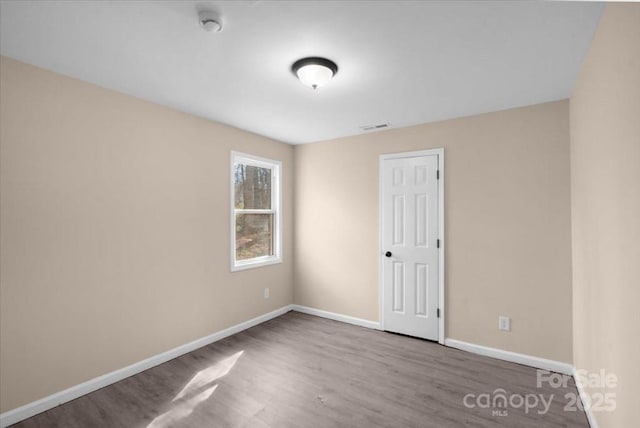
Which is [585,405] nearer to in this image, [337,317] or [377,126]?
[337,317]

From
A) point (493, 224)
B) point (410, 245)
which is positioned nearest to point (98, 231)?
point (410, 245)

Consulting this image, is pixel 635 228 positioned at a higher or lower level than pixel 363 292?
higher

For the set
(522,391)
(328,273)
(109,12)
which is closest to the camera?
(109,12)

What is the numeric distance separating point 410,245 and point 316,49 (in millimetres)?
2470

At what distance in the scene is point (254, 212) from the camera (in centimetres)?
423

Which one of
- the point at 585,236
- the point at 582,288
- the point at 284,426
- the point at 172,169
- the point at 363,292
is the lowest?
the point at 284,426

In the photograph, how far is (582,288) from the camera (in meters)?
2.41

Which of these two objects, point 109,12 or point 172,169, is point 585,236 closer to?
point 109,12

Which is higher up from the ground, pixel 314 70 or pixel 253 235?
pixel 314 70

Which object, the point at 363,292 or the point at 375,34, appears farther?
the point at 363,292

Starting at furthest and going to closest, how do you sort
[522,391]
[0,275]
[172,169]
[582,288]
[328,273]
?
→ [328,273] < [172,169] < [522,391] < [582,288] < [0,275]

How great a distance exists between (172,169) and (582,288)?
3768 mm

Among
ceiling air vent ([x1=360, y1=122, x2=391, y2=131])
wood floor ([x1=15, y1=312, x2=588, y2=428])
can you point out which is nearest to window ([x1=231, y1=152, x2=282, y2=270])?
wood floor ([x1=15, y1=312, x2=588, y2=428])

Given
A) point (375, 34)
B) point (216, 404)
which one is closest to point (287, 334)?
point (216, 404)
